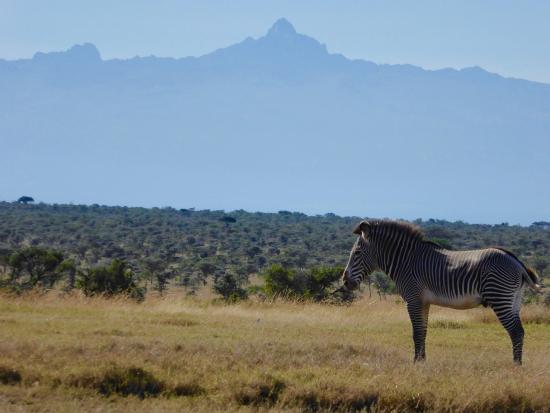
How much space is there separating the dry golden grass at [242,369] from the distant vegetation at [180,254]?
30.1 feet

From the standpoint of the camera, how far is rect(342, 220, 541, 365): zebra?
13.7 meters

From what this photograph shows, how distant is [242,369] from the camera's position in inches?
466

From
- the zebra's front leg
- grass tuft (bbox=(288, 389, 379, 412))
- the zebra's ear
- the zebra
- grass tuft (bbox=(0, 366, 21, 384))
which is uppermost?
the zebra's ear

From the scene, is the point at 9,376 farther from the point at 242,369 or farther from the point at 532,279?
the point at 532,279

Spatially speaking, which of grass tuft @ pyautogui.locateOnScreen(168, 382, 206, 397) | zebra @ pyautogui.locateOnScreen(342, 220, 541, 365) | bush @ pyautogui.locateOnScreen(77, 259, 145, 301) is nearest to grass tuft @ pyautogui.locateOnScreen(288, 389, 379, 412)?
grass tuft @ pyautogui.locateOnScreen(168, 382, 206, 397)

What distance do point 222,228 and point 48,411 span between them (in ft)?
294

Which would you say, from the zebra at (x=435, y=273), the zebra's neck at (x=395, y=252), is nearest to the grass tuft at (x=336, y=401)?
the zebra at (x=435, y=273)

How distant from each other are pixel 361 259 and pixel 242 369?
12.0ft

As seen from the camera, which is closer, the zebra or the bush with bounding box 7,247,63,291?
the zebra

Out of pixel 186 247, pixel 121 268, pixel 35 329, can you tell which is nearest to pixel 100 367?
pixel 35 329

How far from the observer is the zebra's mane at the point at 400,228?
14.5 m

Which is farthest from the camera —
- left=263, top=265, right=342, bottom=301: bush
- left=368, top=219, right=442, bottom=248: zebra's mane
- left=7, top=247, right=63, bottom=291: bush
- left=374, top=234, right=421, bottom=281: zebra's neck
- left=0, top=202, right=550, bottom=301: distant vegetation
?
left=7, top=247, right=63, bottom=291: bush

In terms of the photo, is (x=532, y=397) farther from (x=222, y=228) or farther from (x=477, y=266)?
(x=222, y=228)

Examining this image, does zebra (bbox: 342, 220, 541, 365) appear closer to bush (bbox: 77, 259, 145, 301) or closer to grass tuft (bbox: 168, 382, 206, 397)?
grass tuft (bbox: 168, 382, 206, 397)
